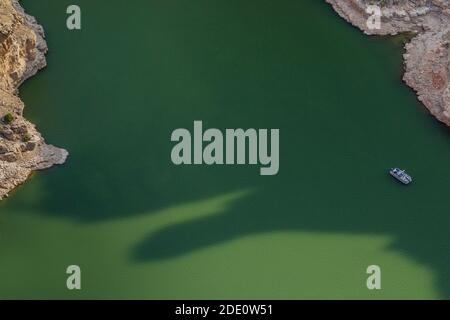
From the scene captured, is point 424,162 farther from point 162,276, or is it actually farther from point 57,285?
point 57,285

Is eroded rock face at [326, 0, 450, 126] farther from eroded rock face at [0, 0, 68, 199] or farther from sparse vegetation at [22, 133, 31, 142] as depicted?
sparse vegetation at [22, 133, 31, 142]

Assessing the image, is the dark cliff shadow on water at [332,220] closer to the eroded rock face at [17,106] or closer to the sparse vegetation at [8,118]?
the eroded rock face at [17,106]

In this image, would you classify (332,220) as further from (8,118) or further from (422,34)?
(8,118)

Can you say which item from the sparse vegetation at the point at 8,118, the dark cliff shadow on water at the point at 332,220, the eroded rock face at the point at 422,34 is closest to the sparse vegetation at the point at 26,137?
the sparse vegetation at the point at 8,118

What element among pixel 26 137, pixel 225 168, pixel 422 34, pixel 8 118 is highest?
pixel 422 34

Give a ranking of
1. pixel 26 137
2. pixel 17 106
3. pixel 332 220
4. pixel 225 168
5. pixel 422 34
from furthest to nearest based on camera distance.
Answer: pixel 422 34, pixel 17 106, pixel 225 168, pixel 26 137, pixel 332 220

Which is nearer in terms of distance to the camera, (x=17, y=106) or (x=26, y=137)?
(x=26, y=137)

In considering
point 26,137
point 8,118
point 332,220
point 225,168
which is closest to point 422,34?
point 332,220
